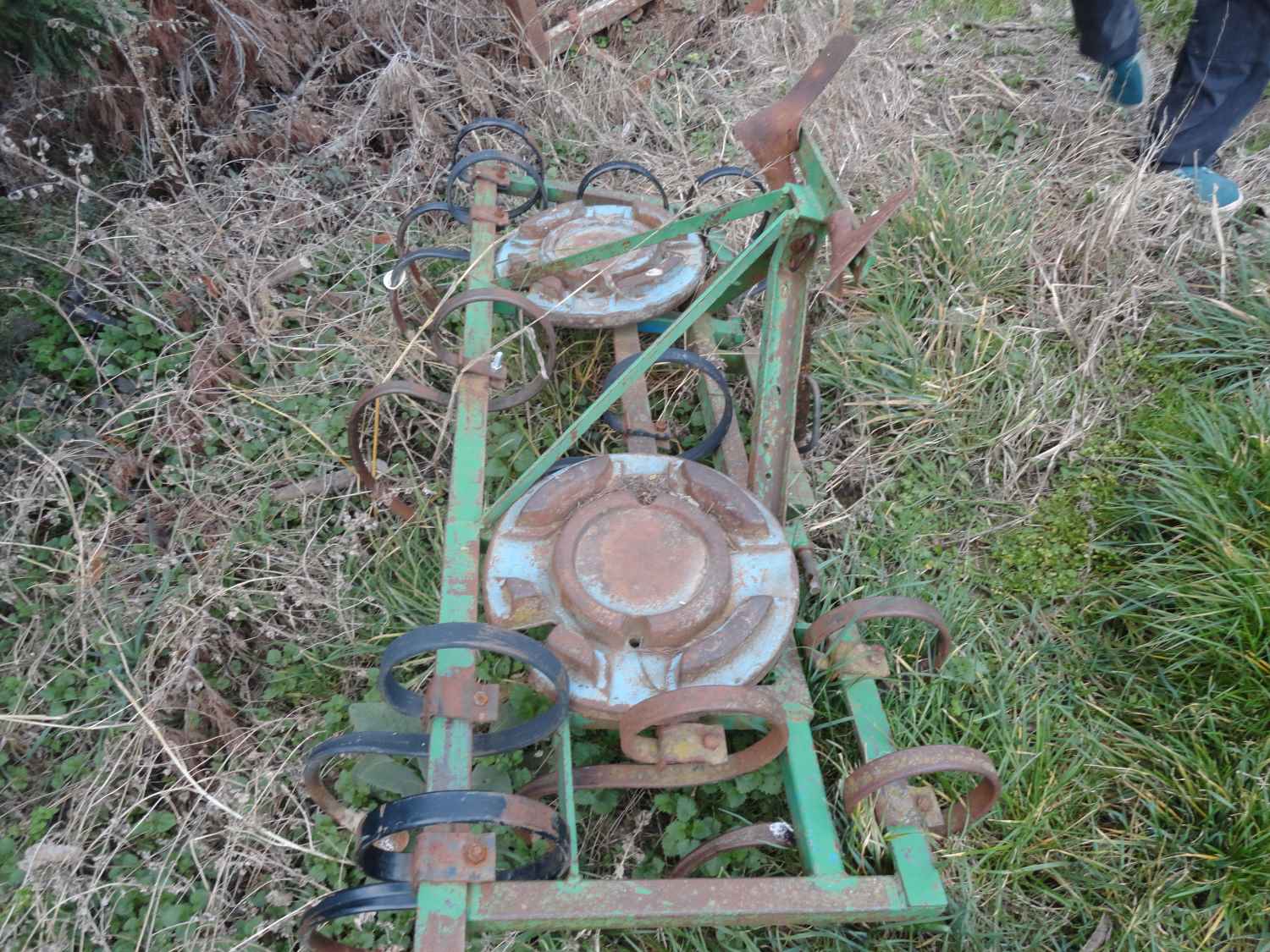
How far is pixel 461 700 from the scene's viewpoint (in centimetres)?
166

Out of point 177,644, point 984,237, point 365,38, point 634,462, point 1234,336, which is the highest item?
point 365,38

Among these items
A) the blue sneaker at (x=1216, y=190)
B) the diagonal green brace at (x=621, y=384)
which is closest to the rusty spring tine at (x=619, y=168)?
the diagonal green brace at (x=621, y=384)

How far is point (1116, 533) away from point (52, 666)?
3222 millimetres

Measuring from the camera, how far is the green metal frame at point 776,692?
158cm

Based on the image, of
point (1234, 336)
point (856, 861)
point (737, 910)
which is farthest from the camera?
point (1234, 336)

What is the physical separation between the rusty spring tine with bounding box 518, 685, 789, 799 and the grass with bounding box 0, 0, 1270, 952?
0.26 m

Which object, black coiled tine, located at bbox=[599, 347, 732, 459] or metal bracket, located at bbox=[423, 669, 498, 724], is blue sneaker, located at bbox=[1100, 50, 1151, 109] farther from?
metal bracket, located at bbox=[423, 669, 498, 724]

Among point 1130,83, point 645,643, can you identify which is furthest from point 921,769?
point 1130,83

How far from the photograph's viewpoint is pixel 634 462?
2.30 meters

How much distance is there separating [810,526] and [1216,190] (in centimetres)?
228

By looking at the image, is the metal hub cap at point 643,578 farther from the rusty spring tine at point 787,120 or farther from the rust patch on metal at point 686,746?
the rusty spring tine at point 787,120

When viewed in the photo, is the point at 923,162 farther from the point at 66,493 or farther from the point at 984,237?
the point at 66,493

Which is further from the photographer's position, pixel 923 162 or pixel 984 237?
pixel 923 162

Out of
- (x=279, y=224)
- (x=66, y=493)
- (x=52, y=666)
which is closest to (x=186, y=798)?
(x=52, y=666)
